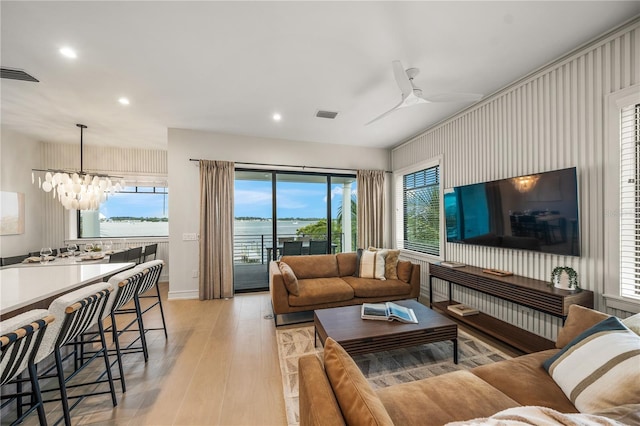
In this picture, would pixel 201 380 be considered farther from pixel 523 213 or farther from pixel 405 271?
pixel 523 213

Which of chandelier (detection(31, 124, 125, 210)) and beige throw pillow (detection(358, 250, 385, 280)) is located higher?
chandelier (detection(31, 124, 125, 210))

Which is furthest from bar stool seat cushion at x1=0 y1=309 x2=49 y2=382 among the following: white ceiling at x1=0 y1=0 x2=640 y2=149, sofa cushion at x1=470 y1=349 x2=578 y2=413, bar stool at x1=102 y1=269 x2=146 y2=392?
sofa cushion at x1=470 y1=349 x2=578 y2=413

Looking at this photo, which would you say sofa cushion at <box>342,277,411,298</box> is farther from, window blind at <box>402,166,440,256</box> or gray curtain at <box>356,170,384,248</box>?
gray curtain at <box>356,170,384,248</box>

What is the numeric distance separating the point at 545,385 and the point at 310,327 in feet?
7.49

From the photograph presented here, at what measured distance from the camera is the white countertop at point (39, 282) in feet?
4.93

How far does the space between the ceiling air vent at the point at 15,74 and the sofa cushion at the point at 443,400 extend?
168 inches

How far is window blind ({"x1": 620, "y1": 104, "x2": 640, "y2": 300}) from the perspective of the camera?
6.39 feet

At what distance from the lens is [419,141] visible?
4539 millimetres

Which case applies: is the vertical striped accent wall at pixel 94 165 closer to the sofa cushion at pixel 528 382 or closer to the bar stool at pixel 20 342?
the bar stool at pixel 20 342

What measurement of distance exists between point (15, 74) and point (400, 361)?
15.6 ft

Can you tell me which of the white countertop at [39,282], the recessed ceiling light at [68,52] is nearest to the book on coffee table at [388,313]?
the white countertop at [39,282]

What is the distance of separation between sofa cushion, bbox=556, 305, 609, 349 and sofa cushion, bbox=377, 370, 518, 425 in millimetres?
723

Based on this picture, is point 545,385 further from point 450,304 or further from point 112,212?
point 112,212

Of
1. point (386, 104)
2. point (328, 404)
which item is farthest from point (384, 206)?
point (328, 404)
